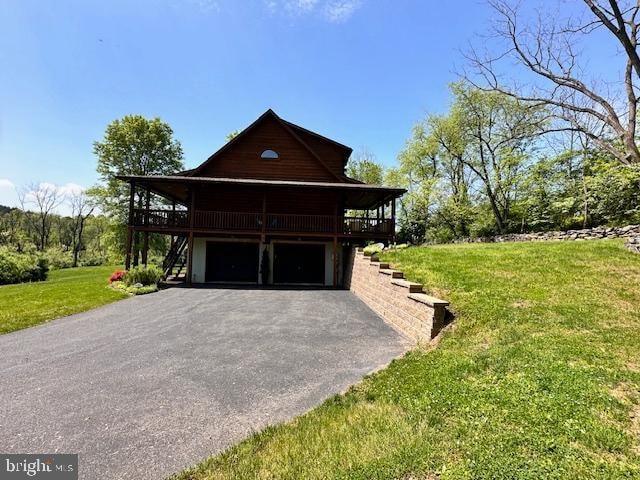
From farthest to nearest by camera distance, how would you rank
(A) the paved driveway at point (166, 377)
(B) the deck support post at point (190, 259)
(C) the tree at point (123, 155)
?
(C) the tree at point (123, 155), (B) the deck support post at point (190, 259), (A) the paved driveway at point (166, 377)

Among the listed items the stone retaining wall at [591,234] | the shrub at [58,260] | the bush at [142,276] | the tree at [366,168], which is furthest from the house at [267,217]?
the shrub at [58,260]

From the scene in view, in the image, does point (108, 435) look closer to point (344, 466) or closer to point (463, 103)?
point (344, 466)

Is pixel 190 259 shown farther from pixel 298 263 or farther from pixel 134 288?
pixel 298 263

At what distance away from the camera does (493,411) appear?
3.48m

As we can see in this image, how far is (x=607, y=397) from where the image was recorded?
3426 millimetres

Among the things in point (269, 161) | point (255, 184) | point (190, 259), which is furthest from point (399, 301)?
point (269, 161)

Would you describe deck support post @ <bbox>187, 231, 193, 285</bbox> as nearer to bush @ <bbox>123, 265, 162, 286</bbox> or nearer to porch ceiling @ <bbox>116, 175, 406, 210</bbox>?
bush @ <bbox>123, 265, 162, 286</bbox>

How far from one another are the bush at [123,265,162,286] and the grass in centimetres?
1208

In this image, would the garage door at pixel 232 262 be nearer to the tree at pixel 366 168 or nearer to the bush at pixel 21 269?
the bush at pixel 21 269

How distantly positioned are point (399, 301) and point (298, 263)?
34.0 ft

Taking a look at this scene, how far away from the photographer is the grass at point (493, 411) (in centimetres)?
279

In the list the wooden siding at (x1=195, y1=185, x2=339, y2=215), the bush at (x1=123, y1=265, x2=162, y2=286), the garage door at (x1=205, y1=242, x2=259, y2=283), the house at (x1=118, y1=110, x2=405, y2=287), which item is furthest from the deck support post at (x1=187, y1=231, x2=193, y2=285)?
the wooden siding at (x1=195, y1=185, x2=339, y2=215)

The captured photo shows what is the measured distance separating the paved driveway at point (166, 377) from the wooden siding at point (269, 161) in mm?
10070

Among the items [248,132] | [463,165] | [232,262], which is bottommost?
[232,262]
